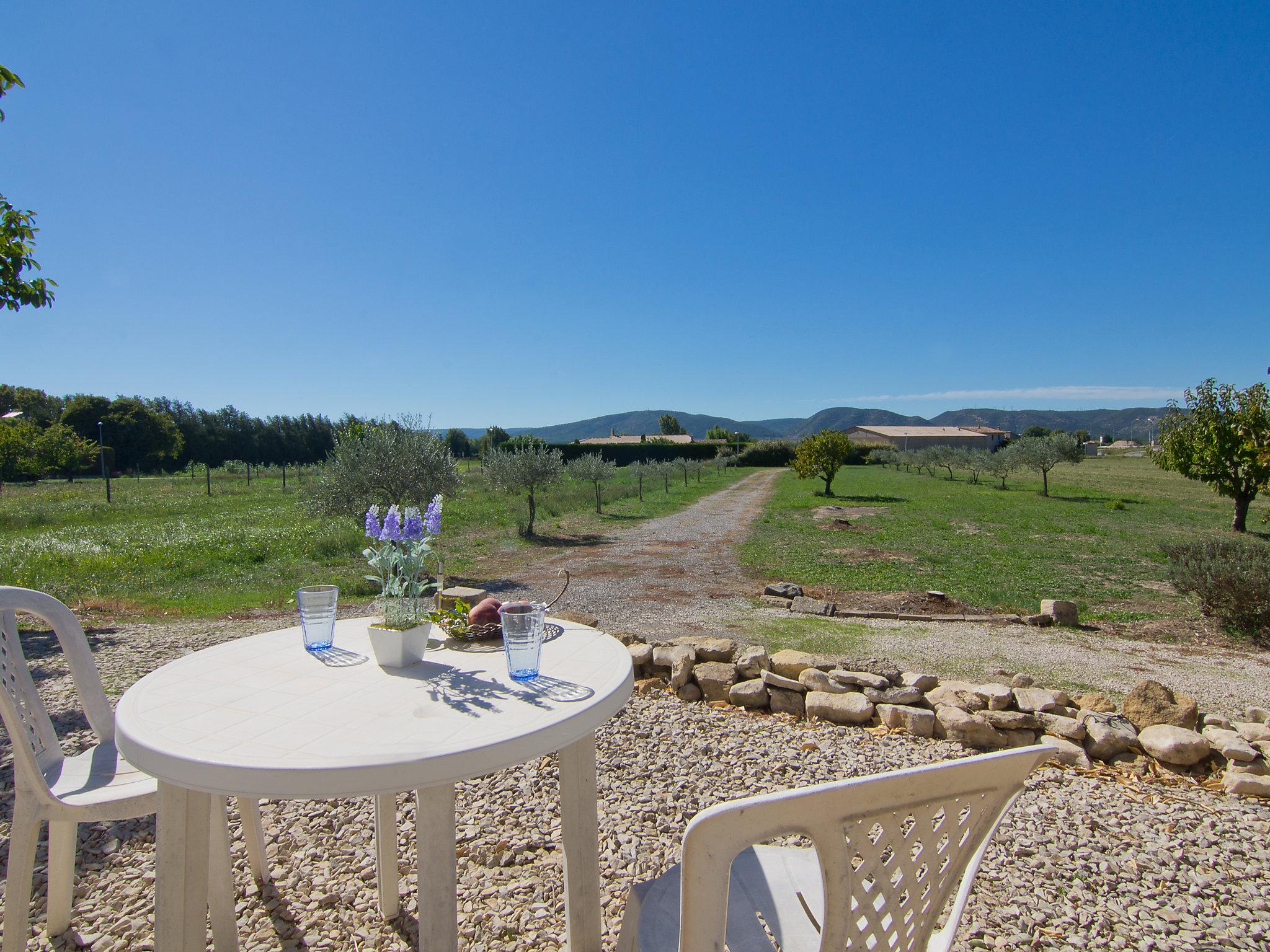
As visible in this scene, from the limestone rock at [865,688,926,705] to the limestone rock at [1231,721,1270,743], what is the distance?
1318mm

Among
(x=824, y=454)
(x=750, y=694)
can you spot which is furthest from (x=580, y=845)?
(x=824, y=454)

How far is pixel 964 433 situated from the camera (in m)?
79.8

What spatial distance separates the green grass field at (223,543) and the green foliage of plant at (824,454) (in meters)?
5.22

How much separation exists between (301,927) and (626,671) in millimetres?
1225

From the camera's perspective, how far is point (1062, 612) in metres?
6.48

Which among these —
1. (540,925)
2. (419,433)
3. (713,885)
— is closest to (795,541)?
(419,433)

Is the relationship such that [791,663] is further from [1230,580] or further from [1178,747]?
[1230,580]

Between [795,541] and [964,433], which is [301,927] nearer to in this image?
[795,541]

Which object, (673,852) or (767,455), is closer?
(673,852)

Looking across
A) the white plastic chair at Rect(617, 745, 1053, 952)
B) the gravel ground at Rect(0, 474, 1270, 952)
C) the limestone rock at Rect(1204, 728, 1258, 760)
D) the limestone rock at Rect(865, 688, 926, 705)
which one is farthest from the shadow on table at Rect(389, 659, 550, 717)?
the limestone rock at Rect(1204, 728, 1258, 760)

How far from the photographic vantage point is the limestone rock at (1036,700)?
3104mm

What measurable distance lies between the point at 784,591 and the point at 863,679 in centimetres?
422

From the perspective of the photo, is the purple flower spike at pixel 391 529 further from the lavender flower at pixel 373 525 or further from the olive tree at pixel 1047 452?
the olive tree at pixel 1047 452

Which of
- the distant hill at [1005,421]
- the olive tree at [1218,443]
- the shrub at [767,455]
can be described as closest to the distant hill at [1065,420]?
the distant hill at [1005,421]
